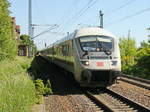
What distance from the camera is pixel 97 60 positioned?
12648 millimetres

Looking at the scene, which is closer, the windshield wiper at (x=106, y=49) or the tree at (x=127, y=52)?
the windshield wiper at (x=106, y=49)

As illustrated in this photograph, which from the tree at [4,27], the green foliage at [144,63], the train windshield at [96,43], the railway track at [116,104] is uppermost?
the tree at [4,27]

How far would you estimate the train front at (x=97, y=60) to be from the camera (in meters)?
12.6

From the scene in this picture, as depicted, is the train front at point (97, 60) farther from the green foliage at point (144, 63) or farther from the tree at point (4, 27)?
the tree at point (4, 27)

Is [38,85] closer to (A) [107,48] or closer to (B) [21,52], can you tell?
(A) [107,48]

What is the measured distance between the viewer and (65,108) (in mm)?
9680

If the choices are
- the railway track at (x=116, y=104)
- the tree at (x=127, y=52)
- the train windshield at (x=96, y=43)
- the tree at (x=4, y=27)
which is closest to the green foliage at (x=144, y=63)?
the tree at (x=127, y=52)

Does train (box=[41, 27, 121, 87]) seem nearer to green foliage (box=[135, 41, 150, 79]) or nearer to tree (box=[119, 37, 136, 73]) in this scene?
green foliage (box=[135, 41, 150, 79])

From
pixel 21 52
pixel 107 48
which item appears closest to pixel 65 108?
pixel 107 48

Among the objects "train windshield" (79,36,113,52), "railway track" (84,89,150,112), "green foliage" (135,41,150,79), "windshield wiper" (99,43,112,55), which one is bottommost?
"railway track" (84,89,150,112)

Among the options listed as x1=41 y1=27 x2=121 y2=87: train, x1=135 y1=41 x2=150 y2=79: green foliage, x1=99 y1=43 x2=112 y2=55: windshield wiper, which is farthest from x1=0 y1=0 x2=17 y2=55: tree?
x1=99 y1=43 x2=112 y2=55: windshield wiper

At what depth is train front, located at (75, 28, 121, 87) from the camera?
12602mm

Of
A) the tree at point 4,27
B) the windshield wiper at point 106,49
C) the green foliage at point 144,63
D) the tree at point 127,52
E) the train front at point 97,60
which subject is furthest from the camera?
the tree at point 127,52

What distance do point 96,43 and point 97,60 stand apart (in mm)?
1003
